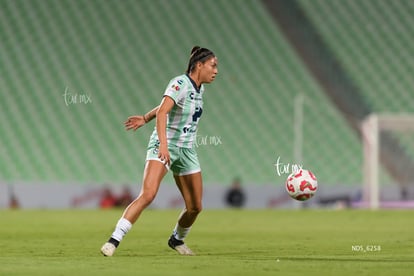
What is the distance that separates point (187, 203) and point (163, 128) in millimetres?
957

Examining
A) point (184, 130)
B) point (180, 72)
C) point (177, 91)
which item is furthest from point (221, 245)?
point (180, 72)

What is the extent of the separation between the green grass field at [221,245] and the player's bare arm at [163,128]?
0.89 m

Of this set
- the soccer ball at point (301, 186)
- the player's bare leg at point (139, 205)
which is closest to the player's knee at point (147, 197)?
the player's bare leg at point (139, 205)

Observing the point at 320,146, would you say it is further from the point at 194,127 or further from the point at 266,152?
the point at 194,127

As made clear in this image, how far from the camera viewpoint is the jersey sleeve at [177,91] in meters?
8.54

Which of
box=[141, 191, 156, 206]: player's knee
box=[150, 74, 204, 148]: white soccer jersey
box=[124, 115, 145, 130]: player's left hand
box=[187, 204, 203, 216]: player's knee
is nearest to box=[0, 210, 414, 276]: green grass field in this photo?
box=[187, 204, 203, 216]: player's knee

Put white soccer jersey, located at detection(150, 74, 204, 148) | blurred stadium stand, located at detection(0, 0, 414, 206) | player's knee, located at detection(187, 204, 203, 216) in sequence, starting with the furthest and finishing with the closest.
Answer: blurred stadium stand, located at detection(0, 0, 414, 206) → player's knee, located at detection(187, 204, 203, 216) → white soccer jersey, located at detection(150, 74, 204, 148)

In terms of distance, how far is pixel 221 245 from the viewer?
34.4 ft

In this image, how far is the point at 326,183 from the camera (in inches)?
929

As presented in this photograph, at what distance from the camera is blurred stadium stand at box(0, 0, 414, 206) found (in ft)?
75.4

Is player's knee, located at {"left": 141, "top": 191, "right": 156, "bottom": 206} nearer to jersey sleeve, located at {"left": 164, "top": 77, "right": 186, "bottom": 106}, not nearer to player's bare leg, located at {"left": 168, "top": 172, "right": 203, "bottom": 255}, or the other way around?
player's bare leg, located at {"left": 168, "top": 172, "right": 203, "bottom": 255}

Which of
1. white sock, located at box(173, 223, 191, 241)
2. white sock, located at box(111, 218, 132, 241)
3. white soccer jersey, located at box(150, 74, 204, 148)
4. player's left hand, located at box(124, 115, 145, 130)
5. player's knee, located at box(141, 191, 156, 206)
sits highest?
white soccer jersey, located at box(150, 74, 204, 148)

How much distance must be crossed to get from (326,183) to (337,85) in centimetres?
391

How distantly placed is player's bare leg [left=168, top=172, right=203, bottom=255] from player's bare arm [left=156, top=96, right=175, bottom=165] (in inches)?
20.7
